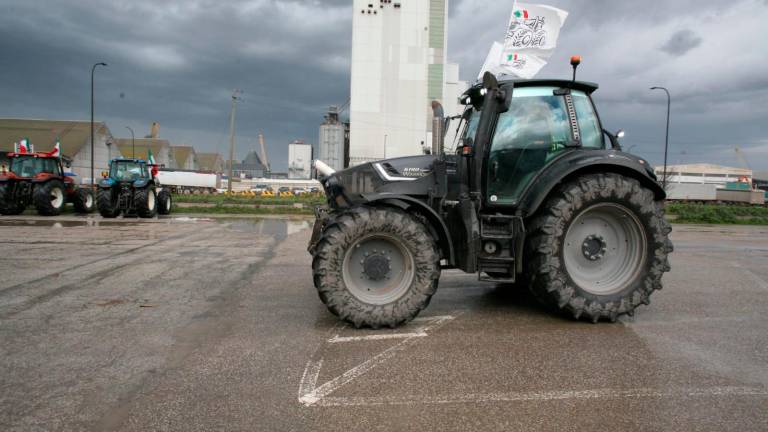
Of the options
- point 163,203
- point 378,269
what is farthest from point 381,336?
point 163,203

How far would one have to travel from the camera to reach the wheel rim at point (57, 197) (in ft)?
62.0

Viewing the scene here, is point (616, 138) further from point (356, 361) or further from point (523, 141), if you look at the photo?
point (356, 361)

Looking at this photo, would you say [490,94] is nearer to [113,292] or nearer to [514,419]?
[514,419]

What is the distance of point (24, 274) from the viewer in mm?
7438

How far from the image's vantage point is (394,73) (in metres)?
61.6

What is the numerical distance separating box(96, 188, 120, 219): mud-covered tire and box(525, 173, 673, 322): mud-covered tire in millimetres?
18035

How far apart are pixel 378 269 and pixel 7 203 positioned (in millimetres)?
19767

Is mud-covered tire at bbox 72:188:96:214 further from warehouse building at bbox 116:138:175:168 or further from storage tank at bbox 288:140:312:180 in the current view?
warehouse building at bbox 116:138:175:168

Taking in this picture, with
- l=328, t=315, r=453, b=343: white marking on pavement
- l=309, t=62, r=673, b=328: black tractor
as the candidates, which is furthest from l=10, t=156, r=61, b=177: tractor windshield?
l=328, t=315, r=453, b=343: white marking on pavement

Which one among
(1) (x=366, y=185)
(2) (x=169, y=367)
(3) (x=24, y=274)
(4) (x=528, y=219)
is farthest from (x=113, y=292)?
(4) (x=528, y=219)

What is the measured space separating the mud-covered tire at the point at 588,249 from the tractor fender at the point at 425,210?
0.84 m

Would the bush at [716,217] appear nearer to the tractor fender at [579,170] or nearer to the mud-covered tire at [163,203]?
the tractor fender at [579,170]

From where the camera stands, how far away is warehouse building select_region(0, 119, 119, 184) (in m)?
52.2

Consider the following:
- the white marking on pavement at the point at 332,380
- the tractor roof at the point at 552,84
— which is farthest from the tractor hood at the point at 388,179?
the white marking on pavement at the point at 332,380
